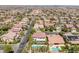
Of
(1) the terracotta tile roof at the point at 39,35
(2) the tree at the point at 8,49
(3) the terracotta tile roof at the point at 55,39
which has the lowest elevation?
(2) the tree at the point at 8,49

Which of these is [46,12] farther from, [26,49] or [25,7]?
[26,49]

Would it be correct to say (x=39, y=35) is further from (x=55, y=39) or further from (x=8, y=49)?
(x=8, y=49)

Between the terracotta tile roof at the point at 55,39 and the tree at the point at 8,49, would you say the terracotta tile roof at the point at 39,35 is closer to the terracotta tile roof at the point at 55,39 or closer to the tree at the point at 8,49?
the terracotta tile roof at the point at 55,39

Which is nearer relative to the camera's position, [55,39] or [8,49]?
[8,49]

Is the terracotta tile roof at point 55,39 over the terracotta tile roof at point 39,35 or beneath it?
beneath

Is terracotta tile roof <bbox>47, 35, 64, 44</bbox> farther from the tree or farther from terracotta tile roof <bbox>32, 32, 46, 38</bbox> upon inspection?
the tree

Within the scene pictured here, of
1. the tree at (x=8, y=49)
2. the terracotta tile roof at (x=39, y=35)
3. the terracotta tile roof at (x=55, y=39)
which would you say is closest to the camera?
the tree at (x=8, y=49)

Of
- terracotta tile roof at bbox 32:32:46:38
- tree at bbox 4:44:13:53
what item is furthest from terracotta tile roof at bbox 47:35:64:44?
tree at bbox 4:44:13:53

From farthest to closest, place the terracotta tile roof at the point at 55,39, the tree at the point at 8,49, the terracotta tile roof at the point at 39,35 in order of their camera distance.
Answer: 1. the terracotta tile roof at the point at 39,35
2. the terracotta tile roof at the point at 55,39
3. the tree at the point at 8,49

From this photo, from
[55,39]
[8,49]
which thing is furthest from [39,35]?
[8,49]

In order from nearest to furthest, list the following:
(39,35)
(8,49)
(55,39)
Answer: (8,49), (55,39), (39,35)

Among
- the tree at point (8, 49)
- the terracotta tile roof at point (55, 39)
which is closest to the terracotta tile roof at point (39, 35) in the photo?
the terracotta tile roof at point (55, 39)
